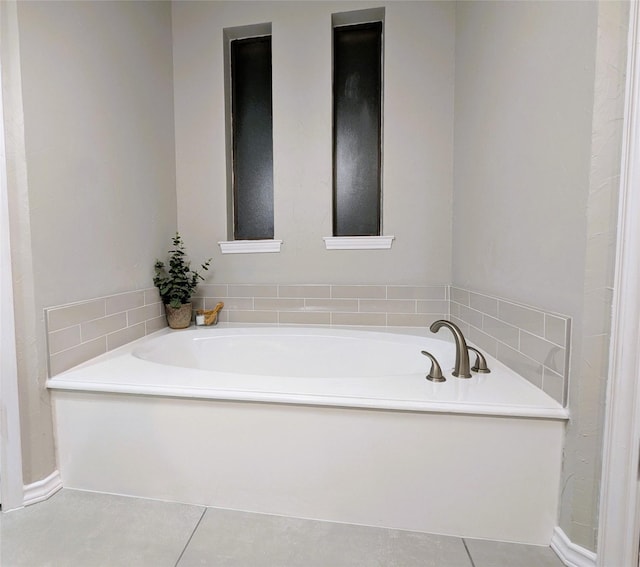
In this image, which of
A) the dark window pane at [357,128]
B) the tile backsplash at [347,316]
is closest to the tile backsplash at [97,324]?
the tile backsplash at [347,316]

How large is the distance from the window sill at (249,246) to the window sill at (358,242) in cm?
34

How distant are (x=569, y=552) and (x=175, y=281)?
6.96ft

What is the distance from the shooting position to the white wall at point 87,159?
51.0 inches

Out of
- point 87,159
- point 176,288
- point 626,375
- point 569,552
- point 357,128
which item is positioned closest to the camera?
point 626,375

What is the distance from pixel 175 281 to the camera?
6.95ft

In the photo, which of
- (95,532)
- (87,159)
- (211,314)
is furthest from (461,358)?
(87,159)

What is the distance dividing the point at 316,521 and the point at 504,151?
1599 mm

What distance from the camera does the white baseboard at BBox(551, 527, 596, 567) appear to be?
3.24 feet

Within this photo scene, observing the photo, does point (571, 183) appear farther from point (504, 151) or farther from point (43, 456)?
point (43, 456)

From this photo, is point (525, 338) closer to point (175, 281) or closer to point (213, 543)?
point (213, 543)

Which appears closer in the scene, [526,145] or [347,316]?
[526,145]

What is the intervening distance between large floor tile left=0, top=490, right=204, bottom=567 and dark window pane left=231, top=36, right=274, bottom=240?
1611mm

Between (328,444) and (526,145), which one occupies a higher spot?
(526,145)

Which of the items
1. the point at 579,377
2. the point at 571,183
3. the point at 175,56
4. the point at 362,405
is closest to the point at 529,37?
the point at 571,183
